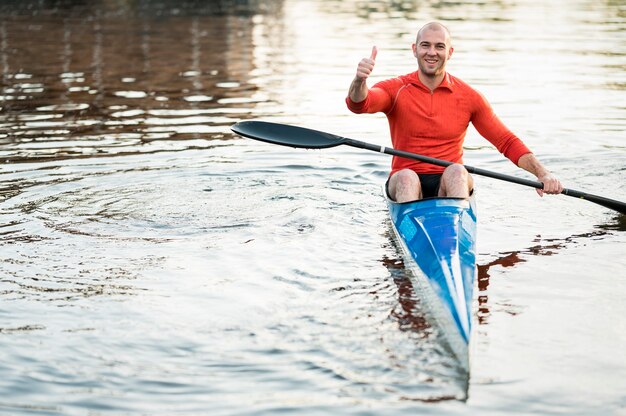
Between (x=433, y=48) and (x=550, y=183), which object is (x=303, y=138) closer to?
(x=433, y=48)

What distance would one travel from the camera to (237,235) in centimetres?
801

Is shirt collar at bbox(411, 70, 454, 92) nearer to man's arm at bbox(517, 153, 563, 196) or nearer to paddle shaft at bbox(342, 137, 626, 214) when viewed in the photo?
paddle shaft at bbox(342, 137, 626, 214)

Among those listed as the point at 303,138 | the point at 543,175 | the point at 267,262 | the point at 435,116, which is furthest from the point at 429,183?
the point at 267,262

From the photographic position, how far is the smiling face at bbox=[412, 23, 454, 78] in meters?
7.80

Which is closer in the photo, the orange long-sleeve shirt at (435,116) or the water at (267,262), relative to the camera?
the water at (267,262)

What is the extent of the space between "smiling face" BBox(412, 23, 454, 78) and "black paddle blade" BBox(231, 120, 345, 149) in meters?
1.01

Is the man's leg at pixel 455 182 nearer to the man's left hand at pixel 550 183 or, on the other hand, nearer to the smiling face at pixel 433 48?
the man's left hand at pixel 550 183

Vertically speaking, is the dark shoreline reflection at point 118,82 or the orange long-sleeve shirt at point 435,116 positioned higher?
the orange long-sleeve shirt at point 435,116

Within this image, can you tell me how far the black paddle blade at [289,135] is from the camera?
8.51 meters

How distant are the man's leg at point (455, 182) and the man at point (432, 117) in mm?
11

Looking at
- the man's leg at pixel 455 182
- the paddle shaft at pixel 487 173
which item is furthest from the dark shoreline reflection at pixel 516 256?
the man's leg at pixel 455 182

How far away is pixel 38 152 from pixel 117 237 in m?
3.69

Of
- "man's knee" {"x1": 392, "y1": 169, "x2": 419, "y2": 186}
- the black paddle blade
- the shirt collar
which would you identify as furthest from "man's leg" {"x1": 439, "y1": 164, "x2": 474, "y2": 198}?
the black paddle blade

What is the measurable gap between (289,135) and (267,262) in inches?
66.9
